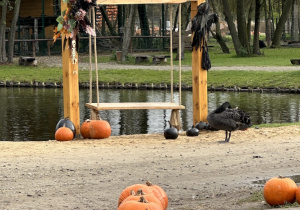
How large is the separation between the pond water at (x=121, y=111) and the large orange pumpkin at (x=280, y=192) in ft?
33.1

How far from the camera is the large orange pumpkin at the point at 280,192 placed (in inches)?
327

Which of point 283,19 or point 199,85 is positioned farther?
point 283,19

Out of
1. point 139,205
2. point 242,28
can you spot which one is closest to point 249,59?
point 242,28

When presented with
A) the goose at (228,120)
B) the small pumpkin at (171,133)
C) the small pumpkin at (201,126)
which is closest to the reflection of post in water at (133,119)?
the small pumpkin at (201,126)

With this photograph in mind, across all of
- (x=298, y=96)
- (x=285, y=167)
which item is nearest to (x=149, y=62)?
(x=298, y=96)

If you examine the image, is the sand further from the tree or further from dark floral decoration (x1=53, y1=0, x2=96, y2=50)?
the tree

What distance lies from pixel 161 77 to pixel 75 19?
56.9 ft

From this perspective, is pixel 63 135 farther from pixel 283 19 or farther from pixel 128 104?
pixel 283 19

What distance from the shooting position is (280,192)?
27.2 ft

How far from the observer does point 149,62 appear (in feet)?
128

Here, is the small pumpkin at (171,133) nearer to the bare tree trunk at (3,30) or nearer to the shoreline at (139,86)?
the shoreline at (139,86)

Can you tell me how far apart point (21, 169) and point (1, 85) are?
22.1m

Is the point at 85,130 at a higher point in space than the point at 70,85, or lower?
lower

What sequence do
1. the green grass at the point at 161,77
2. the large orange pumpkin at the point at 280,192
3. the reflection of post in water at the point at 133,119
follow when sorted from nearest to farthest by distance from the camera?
1. the large orange pumpkin at the point at 280,192
2. the reflection of post in water at the point at 133,119
3. the green grass at the point at 161,77
